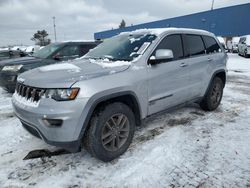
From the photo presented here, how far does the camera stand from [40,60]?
7348mm

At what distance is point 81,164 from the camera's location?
3.40 meters

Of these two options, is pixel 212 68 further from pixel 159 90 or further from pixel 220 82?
pixel 159 90

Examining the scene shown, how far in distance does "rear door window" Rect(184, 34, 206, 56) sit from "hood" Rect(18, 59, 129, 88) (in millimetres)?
1736

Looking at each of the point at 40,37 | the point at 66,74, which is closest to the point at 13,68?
the point at 66,74

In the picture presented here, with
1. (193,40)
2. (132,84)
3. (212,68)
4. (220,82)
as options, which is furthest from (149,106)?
(220,82)

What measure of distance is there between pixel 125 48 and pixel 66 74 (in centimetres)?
134

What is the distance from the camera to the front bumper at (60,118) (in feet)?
9.49

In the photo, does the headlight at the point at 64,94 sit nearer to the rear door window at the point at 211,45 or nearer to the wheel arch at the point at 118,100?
the wheel arch at the point at 118,100

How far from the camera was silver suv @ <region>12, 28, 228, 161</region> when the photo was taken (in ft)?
9.70

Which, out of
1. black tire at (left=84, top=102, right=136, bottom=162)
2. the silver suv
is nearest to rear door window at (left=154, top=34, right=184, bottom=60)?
the silver suv

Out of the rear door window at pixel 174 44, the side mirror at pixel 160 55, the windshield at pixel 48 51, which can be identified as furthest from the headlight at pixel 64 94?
the windshield at pixel 48 51

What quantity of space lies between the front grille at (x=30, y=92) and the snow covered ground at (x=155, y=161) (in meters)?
0.91

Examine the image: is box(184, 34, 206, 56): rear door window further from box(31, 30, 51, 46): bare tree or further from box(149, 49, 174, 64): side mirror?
→ box(31, 30, 51, 46): bare tree

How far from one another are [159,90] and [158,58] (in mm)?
517
